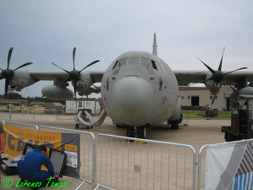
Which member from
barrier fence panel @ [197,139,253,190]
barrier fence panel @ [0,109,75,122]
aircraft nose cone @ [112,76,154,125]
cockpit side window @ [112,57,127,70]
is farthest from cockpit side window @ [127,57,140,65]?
barrier fence panel @ [0,109,75,122]

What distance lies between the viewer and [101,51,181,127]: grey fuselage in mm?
8008

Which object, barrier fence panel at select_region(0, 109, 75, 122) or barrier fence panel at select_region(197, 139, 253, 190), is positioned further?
barrier fence panel at select_region(0, 109, 75, 122)

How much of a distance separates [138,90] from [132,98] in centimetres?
37

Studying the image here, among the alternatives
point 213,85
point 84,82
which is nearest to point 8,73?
point 84,82

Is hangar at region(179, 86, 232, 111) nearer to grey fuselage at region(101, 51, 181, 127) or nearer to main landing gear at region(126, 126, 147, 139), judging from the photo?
grey fuselage at region(101, 51, 181, 127)

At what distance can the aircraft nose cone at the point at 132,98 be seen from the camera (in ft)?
25.9

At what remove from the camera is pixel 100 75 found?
1836 cm

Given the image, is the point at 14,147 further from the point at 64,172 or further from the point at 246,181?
the point at 246,181

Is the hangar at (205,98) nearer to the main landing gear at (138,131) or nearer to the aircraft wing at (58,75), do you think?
the aircraft wing at (58,75)

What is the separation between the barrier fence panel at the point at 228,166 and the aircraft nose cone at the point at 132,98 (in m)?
4.20

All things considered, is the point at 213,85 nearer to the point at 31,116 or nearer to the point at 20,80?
the point at 20,80

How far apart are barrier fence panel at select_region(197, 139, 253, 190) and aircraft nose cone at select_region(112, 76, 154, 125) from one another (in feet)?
13.8

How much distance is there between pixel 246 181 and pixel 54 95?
16.7 meters

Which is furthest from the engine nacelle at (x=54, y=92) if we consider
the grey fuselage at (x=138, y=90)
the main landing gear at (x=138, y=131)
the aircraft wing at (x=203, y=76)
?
the main landing gear at (x=138, y=131)
